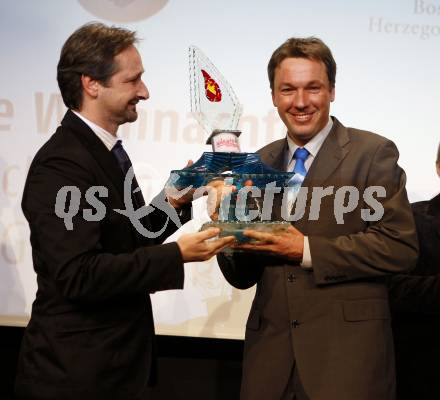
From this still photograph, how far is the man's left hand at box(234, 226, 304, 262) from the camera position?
5.89ft

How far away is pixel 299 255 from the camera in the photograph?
183cm

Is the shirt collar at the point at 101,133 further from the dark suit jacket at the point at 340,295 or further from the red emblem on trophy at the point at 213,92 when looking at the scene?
the dark suit jacket at the point at 340,295

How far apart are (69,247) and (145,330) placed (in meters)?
0.33

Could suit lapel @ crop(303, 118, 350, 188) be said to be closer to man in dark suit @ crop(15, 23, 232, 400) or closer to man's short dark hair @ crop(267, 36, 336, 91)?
man's short dark hair @ crop(267, 36, 336, 91)

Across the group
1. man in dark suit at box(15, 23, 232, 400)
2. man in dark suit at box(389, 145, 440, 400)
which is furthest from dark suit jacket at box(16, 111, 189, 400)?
man in dark suit at box(389, 145, 440, 400)

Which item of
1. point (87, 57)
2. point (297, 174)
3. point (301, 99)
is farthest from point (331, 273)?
point (87, 57)

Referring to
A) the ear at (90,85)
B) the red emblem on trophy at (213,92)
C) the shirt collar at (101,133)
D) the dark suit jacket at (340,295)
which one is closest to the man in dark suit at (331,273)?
the dark suit jacket at (340,295)

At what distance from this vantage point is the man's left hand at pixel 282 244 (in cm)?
180

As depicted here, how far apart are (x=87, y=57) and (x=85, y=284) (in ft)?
2.00

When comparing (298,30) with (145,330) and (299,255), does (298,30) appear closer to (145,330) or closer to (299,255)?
(299,255)

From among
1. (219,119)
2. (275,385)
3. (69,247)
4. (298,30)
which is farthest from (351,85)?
(69,247)

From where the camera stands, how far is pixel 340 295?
73.0 inches

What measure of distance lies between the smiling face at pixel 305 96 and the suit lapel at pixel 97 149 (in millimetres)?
536

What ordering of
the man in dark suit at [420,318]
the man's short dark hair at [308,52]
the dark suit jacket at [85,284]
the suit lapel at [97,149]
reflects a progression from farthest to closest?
1. the man in dark suit at [420,318]
2. the man's short dark hair at [308,52]
3. the suit lapel at [97,149]
4. the dark suit jacket at [85,284]
